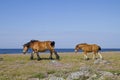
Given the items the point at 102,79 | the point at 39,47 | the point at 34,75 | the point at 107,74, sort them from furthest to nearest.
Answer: the point at 39,47 < the point at 34,75 < the point at 107,74 < the point at 102,79

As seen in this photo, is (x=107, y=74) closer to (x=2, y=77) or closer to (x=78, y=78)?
(x=78, y=78)

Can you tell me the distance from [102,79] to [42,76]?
4.51 metres

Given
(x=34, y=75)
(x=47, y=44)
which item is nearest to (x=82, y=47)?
(x=47, y=44)

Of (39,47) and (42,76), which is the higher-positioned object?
(39,47)

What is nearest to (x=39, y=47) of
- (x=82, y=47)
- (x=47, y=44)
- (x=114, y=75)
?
(x=47, y=44)

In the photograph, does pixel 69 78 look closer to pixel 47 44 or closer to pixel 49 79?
pixel 49 79

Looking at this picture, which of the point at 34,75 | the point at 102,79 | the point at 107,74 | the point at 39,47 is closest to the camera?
the point at 102,79

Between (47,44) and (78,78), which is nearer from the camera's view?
(78,78)

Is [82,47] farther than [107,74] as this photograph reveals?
Yes

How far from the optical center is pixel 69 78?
20094mm

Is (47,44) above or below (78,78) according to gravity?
above

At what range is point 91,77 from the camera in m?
19.8

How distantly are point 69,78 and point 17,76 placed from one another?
4222mm

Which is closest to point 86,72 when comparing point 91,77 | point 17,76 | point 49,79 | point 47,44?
point 91,77
